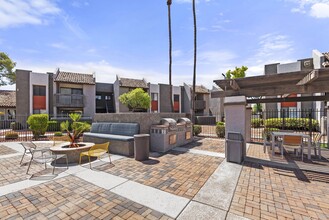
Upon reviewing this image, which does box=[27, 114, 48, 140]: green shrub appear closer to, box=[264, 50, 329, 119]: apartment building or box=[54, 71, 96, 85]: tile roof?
box=[54, 71, 96, 85]: tile roof

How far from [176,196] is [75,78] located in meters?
25.2

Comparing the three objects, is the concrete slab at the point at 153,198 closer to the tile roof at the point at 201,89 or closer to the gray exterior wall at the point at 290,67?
the gray exterior wall at the point at 290,67

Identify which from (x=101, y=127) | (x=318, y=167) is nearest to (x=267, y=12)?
(x=318, y=167)

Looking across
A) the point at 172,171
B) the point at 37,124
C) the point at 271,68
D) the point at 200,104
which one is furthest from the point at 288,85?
the point at 200,104

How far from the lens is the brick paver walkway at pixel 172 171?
166 inches

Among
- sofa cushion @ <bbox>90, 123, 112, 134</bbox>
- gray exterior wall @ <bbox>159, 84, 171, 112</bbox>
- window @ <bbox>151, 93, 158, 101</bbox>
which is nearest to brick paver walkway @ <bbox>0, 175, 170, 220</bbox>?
sofa cushion @ <bbox>90, 123, 112, 134</bbox>

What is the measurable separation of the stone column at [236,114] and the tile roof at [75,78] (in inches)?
888

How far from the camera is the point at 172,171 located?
5316 millimetres

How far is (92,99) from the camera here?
24562 mm

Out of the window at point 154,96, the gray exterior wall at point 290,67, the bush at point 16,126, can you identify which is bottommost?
the bush at point 16,126

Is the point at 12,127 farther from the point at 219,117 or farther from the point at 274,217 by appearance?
the point at 219,117

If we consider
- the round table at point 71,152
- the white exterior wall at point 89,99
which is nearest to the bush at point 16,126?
the white exterior wall at point 89,99

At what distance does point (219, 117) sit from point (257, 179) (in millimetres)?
24395

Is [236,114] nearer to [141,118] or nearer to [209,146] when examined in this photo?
[209,146]
